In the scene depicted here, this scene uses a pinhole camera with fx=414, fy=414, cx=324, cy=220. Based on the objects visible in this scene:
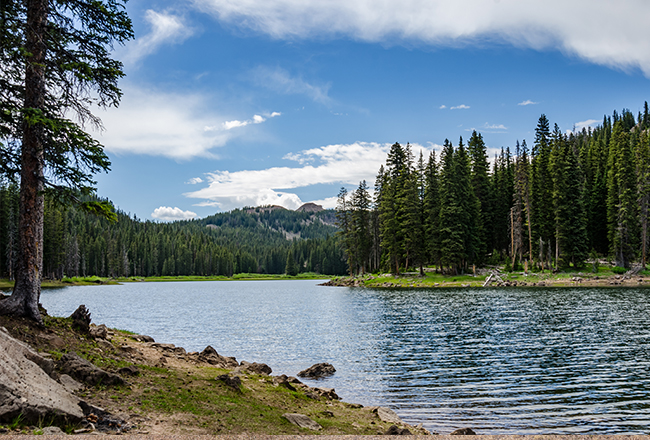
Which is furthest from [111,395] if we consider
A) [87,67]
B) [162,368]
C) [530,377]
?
[530,377]

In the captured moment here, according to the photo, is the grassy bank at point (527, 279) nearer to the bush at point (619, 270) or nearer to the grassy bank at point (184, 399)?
the bush at point (619, 270)

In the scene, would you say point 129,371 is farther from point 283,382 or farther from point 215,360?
point 215,360

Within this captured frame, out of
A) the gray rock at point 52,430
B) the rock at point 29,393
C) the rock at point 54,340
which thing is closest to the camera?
the gray rock at point 52,430

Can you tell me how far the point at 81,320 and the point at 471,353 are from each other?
16.6 meters

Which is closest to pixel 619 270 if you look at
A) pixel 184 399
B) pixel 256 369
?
pixel 256 369

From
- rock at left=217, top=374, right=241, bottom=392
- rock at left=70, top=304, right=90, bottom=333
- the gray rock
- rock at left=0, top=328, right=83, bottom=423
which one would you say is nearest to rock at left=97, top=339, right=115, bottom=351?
rock at left=70, top=304, right=90, bottom=333

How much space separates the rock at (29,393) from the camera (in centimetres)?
685

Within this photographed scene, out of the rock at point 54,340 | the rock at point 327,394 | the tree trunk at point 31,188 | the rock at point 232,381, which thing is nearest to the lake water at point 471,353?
the rock at point 327,394

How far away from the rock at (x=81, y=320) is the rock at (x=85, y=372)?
390cm

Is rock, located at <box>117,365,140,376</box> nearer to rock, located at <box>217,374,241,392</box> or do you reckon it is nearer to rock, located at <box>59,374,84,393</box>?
rock, located at <box>59,374,84,393</box>

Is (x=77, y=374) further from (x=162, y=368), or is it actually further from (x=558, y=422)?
(x=558, y=422)

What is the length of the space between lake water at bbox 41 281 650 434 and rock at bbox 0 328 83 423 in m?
8.66

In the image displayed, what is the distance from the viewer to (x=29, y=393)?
7.21 meters

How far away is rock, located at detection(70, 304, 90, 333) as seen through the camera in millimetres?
13141
